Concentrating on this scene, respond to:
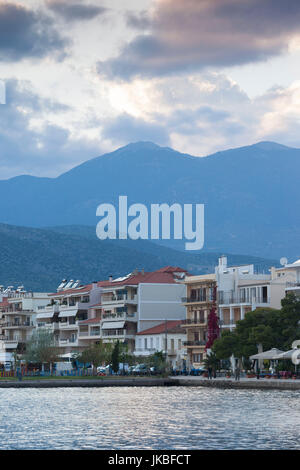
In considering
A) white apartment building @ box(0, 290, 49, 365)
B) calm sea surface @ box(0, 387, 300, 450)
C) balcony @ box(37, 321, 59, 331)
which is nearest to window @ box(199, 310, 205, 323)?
balcony @ box(37, 321, 59, 331)

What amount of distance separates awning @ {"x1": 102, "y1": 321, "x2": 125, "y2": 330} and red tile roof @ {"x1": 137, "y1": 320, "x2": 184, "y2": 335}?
3.08 m

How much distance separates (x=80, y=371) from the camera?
13325 cm

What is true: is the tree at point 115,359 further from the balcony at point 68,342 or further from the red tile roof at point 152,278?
the balcony at point 68,342

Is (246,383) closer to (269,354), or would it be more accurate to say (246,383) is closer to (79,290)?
(269,354)

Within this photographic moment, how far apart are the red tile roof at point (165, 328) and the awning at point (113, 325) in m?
3.08

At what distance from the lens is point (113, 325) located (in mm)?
146375

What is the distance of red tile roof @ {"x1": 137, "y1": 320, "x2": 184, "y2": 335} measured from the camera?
138375mm

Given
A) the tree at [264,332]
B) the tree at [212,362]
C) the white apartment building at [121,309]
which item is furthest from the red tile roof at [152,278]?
the tree at [264,332]

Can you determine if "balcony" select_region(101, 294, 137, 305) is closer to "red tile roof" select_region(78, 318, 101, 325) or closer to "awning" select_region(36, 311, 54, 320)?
"red tile roof" select_region(78, 318, 101, 325)

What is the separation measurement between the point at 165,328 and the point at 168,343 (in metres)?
2.47

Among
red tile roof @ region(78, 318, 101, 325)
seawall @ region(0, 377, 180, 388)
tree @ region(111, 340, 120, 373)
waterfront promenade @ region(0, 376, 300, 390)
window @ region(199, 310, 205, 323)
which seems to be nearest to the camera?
waterfront promenade @ region(0, 376, 300, 390)

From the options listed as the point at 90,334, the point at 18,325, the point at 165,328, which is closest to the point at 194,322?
the point at 165,328

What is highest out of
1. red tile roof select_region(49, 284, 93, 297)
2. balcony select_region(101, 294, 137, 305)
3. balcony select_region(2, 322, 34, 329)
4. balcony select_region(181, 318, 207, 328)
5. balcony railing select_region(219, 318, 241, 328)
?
red tile roof select_region(49, 284, 93, 297)
